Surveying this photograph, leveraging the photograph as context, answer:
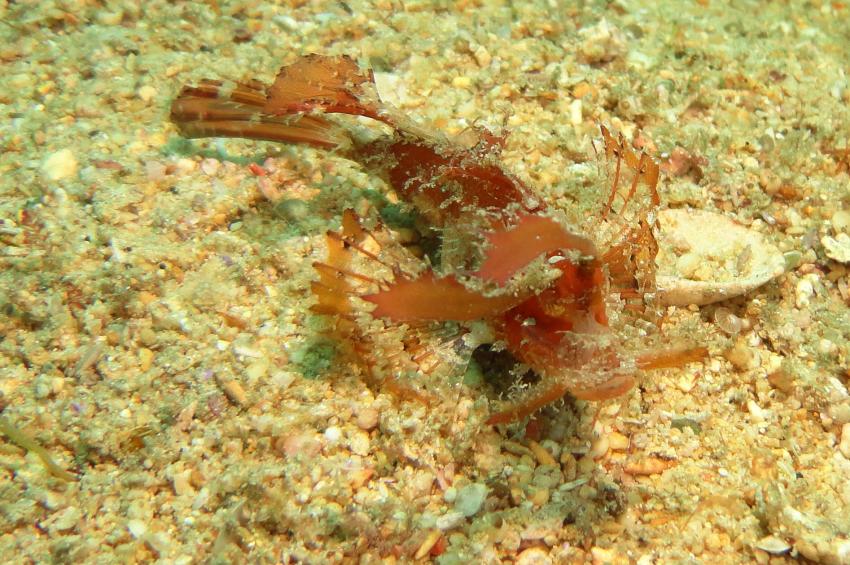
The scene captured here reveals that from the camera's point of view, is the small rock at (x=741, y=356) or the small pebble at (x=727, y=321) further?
the small pebble at (x=727, y=321)

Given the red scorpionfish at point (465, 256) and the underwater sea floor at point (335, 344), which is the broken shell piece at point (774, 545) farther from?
the red scorpionfish at point (465, 256)

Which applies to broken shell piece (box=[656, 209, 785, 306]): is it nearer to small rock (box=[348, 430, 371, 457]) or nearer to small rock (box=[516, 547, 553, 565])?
small rock (box=[516, 547, 553, 565])

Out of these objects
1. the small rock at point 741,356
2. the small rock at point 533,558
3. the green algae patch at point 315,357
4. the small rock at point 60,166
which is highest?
the small rock at point 60,166

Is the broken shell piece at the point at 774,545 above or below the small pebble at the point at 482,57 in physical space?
below

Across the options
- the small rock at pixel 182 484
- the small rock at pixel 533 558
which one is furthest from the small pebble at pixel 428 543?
the small rock at pixel 182 484

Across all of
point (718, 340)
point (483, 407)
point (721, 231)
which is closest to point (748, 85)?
point (721, 231)

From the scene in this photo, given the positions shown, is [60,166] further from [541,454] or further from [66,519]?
[541,454]

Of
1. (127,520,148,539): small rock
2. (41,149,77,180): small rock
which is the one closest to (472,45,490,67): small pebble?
(41,149,77,180): small rock

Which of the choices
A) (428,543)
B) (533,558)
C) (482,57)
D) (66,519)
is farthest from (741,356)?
(66,519)
